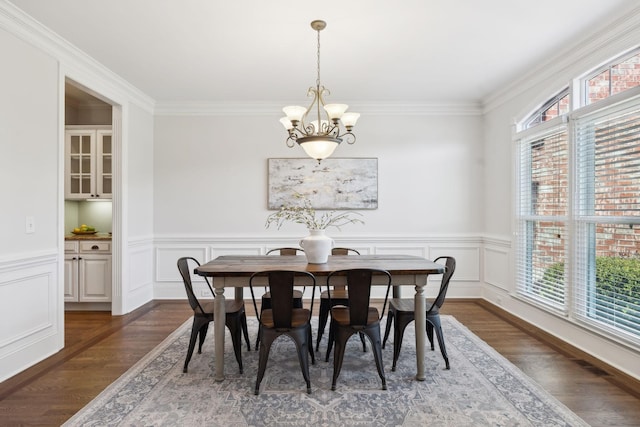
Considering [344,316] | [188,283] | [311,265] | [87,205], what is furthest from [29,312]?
[344,316]

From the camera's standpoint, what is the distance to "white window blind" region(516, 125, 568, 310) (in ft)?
12.2

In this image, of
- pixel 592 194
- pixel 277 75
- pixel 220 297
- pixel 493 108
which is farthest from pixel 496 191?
pixel 220 297

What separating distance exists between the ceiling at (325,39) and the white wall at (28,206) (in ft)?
1.69

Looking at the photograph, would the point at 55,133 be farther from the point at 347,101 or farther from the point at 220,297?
the point at 347,101

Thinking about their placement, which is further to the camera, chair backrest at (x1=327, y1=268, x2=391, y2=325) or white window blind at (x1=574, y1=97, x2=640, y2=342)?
white window blind at (x1=574, y1=97, x2=640, y2=342)

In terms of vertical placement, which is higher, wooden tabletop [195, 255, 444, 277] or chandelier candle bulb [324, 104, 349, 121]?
chandelier candle bulb [324, 104, 349, 121]

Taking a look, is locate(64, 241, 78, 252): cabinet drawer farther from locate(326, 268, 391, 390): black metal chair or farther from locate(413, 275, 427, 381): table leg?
locate(413, 275, 427, 381): table leg

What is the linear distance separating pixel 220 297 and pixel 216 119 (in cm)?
332

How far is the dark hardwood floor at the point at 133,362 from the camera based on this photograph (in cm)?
237

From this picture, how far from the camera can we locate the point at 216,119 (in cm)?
532

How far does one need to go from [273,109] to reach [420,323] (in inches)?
145

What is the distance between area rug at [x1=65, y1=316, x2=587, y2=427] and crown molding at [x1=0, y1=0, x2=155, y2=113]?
2.83 m

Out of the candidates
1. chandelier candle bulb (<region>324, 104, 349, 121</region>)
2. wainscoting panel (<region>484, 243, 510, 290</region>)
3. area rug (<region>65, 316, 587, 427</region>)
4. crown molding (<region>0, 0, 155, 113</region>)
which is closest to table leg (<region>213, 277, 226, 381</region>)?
area rug (<region>65, 316, 587, 427</region>)

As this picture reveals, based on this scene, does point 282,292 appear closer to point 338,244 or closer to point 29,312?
point 29,312
